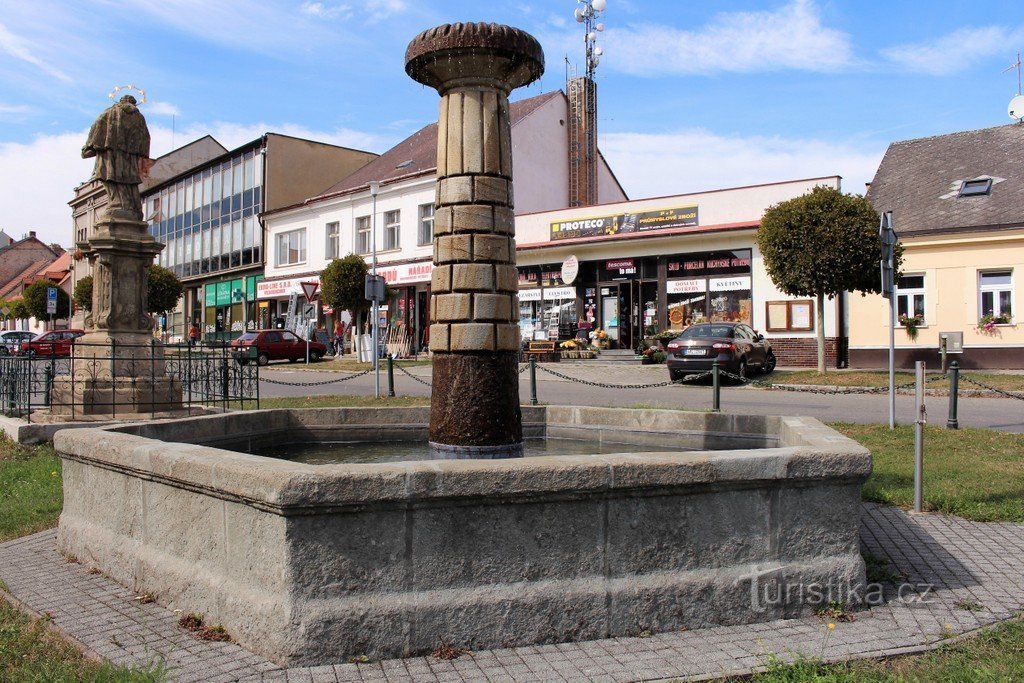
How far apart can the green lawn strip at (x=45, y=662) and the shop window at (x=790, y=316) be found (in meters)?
25.0

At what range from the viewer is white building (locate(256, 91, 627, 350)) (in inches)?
1385

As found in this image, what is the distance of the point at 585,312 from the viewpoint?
31.9 metres

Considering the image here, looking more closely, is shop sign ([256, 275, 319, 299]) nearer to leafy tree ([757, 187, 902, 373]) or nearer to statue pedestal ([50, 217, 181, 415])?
leafy tree ([757, 187, 902, 373])

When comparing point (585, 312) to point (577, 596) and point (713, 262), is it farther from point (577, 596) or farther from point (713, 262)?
point (577, 596)

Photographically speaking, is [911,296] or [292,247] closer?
[911,296]

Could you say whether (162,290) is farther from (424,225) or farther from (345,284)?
(424,225)

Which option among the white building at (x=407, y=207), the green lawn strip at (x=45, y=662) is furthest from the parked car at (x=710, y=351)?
the green lawn strip at (x=45, y=662)

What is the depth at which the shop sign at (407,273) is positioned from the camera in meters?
35.6

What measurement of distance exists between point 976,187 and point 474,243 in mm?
25769

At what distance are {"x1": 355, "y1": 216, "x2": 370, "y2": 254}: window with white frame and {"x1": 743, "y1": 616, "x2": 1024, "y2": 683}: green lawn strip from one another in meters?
36.8

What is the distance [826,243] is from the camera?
2038 cm

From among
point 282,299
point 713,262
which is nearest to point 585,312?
point 713,262

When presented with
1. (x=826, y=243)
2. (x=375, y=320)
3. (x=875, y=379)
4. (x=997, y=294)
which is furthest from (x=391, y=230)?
(x=997, y=294)

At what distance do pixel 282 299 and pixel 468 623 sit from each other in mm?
42215
